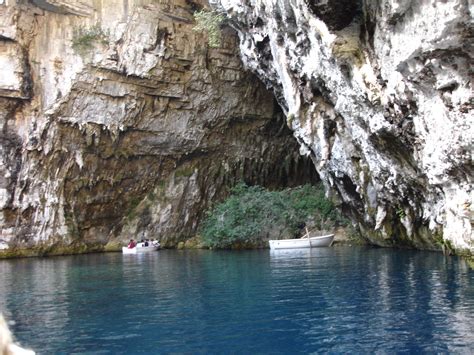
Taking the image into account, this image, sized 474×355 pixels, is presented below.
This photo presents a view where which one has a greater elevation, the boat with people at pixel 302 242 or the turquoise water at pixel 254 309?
the boat with people at pixel 302 242

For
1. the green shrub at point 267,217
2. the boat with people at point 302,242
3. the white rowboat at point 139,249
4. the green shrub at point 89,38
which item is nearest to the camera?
the green shrub at point 89,38

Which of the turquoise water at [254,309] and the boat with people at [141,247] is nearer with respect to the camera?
the turquoise water at [254,309]

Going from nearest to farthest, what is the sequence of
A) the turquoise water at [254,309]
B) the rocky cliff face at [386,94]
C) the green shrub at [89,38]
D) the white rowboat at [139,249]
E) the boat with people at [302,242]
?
the turquoise water at [254,309] < the rocky cliff face at [386,94] < the green shrub at [89,38] < the boat with people at [302,242] < the white rowboat at [139,249]

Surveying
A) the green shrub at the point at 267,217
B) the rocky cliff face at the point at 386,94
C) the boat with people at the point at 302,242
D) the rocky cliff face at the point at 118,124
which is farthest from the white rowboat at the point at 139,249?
the rocky cliff face at the point at 386,94

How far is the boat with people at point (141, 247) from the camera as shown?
119ft

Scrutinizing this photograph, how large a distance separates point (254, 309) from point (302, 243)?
21.7 m

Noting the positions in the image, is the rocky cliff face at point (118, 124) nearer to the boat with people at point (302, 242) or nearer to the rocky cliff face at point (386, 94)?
the rocky cliff face at point (386, 94)

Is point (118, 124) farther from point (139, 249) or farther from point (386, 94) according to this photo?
point (386, 94)

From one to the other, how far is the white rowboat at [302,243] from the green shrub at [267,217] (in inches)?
88.8

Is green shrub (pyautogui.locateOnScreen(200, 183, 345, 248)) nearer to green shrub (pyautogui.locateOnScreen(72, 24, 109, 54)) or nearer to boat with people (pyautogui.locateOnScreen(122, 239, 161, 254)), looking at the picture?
boat with people (pyautogui.locateOnScreen(122, 239, 161, 254))

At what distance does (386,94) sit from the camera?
50.8ft

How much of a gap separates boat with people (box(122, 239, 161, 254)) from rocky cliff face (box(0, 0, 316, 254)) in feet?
7.48

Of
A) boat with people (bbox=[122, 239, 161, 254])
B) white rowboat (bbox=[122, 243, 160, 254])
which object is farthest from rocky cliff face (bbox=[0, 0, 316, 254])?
white rowboat (bbox=[122, 243, 160, 254])

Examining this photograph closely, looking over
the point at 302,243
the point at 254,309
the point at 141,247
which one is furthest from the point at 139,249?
the point at 254,309
